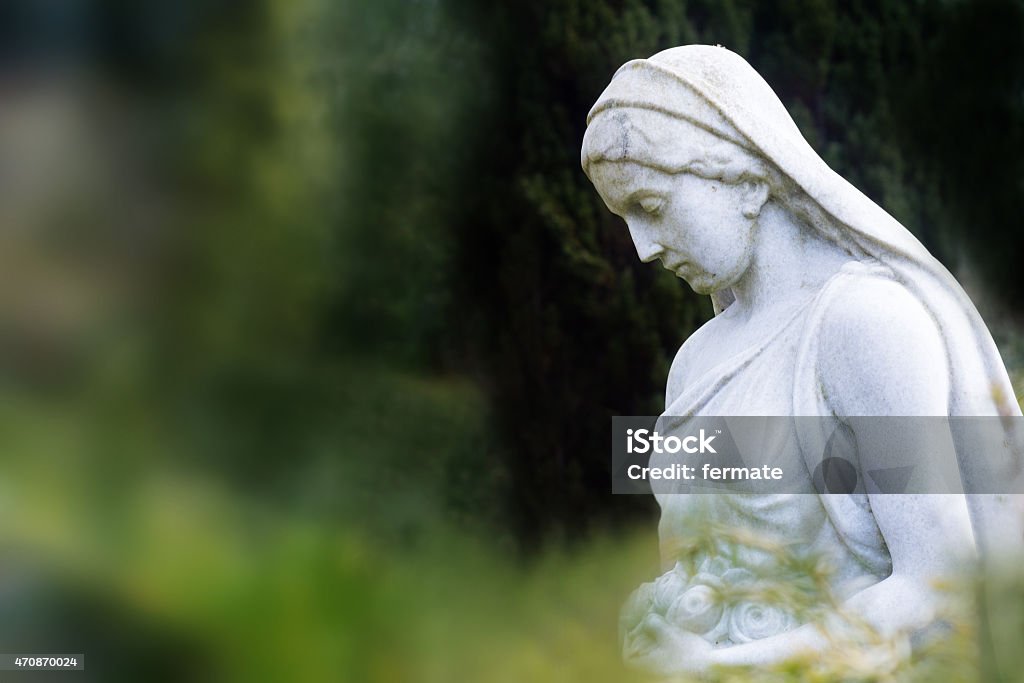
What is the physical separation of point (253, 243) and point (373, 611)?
0.83 ft

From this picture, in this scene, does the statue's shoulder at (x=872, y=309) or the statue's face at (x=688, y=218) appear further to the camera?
the statue's face at (x=688, y=218)

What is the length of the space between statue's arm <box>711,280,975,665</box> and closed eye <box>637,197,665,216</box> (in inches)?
17.4

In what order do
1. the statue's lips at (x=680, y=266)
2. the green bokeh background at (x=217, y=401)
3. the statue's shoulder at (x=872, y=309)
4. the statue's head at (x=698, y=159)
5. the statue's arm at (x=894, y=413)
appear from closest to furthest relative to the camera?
the green bokeh background at (x=217, y=401) → the statue's arm at (x=894, y=413) → the statue's shoulder at (x=872, y=309) → the statue's head at (x=698, y=159) → the statue's lips at (x=680, y=266)

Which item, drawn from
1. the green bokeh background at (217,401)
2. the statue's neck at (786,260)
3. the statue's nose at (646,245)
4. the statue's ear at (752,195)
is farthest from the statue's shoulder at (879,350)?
the green bokeh background at (217,401)

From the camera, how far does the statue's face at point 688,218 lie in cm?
269

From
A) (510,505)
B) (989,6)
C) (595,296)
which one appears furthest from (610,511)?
(989,6)

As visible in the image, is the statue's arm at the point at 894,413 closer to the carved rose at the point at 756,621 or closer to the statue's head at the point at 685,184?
the carved rose at the point at 756,621

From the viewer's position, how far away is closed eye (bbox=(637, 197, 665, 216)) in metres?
2.71

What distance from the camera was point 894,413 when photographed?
2426 millimetres

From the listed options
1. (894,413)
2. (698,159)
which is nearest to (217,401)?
(894,413)

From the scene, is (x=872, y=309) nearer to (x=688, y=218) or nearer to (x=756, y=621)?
(x=688, y=218)

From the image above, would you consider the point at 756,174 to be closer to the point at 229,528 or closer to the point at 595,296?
the point at 229,528

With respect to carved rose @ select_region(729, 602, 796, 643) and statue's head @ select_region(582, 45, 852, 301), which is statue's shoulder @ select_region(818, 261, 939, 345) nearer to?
statue's head @ select_region(582, 45, 852, 301)

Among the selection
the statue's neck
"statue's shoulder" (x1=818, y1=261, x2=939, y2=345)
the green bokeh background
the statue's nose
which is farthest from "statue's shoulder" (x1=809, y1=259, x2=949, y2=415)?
the green bokeh background
